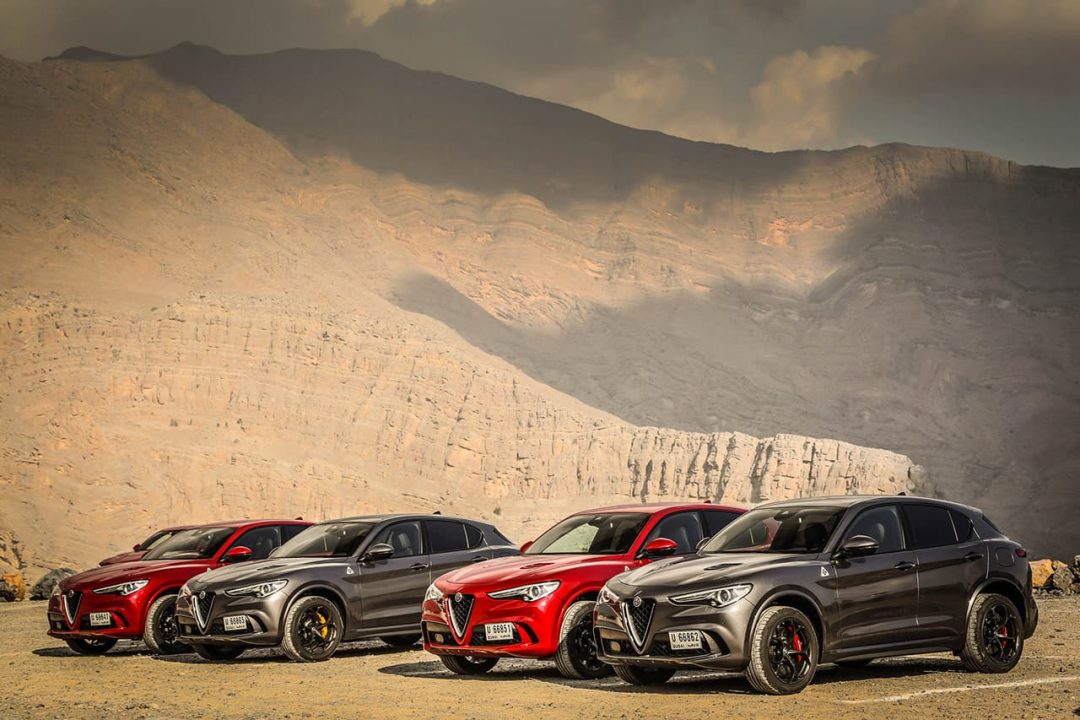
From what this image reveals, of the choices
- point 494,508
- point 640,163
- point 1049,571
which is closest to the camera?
point 1049,571

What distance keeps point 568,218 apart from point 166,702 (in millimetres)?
87165

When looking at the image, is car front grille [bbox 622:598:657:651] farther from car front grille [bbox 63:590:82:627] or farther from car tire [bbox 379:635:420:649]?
car front grille [bbox 63:590:82:627]

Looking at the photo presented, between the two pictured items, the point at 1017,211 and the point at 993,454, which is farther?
the point at 1017,211

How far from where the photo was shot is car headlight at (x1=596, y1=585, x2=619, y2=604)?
36.5 feet

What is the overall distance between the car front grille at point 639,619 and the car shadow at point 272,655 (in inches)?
195

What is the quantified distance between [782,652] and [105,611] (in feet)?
28.8

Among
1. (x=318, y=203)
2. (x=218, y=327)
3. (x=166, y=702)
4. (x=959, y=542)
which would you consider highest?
(x=318, y=203)

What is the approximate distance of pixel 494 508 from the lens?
56750 millimetres

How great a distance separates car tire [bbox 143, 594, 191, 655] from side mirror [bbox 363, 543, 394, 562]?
2.71 m

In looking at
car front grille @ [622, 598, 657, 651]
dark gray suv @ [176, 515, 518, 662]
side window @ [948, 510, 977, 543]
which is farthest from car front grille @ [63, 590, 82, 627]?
side window @ [948, 510, 977, 543]

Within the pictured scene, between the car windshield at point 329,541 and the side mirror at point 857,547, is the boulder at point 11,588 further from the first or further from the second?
the side mirror at point 857,547

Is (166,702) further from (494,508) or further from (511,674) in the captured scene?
(494,508)

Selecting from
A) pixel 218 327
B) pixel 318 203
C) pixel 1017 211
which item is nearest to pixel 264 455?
pixel 218 327

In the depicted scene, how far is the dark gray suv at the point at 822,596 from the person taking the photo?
1055 centimetres
